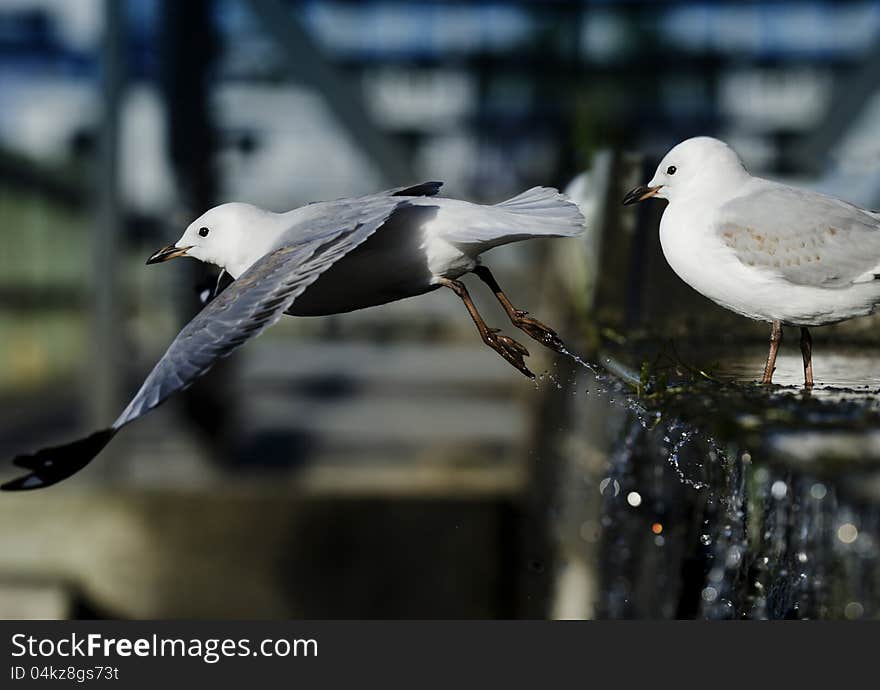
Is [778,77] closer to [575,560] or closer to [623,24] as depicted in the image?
[623,24]

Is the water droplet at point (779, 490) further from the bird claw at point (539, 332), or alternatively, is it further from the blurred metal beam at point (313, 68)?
the blurred metal beam at point (313, 68)

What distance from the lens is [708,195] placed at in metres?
0.55

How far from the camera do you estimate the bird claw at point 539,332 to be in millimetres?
395

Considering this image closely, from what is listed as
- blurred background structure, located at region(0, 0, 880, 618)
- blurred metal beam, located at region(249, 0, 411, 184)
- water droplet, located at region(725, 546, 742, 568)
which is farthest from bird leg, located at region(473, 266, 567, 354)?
Answer: blurred metal beam, located at region(249, 0, 411, 184)

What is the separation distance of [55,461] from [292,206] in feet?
6.25

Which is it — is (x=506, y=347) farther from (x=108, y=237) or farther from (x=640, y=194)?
(x=108, y=237)

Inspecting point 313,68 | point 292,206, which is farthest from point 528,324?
point 313,68

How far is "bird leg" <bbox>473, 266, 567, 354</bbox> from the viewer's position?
40 cm

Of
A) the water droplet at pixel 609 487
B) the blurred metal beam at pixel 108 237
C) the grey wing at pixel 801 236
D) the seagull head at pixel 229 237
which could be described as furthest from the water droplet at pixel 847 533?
the blurred metal beam at pixel 108 237

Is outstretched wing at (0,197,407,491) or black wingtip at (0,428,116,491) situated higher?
outstretched wing at (0,197,407,491)

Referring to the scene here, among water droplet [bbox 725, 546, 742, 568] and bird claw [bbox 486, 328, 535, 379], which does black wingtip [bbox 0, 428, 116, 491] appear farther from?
water droplet [bbox 725, 546, 742, 568]

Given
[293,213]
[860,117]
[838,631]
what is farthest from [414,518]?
[293,213]

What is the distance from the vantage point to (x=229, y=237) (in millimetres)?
444

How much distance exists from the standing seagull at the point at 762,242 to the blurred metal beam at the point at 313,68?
189 cm
